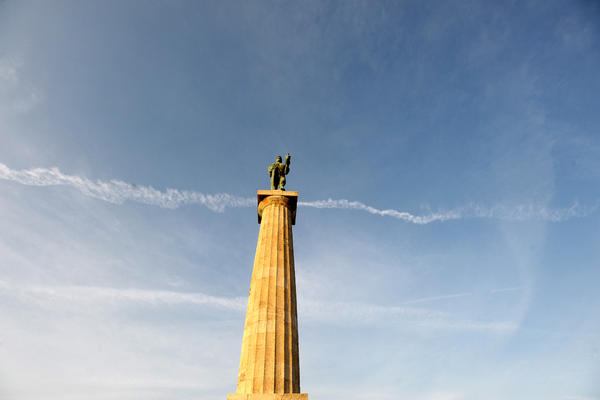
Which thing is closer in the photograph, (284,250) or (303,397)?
(303,397)

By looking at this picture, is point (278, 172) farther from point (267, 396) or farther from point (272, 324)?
point (267, 396)

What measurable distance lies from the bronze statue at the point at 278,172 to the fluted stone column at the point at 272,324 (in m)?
3.01

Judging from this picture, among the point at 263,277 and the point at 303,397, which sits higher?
the point at 263,277

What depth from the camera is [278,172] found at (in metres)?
26.2

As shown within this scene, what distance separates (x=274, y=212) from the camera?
23.0 metres

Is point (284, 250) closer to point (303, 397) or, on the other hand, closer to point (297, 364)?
point (297, 364)

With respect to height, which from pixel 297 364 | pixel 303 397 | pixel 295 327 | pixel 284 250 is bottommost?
pixel 303 397

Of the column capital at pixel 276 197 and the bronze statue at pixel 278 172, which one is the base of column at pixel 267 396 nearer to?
the column capital at pixel 276 197

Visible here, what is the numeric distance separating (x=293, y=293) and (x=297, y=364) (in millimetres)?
3783

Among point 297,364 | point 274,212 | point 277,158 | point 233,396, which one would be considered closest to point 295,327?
point 297,364

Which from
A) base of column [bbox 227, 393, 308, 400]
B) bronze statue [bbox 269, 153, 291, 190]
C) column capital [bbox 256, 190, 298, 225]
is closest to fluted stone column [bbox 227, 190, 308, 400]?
base of column [bbox 227, 393, 308, 400]

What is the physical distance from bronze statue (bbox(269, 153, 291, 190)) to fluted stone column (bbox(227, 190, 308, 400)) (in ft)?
9.89

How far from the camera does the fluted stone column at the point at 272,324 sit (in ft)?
50.8

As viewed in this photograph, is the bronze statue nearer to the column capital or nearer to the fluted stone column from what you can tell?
the column capital
